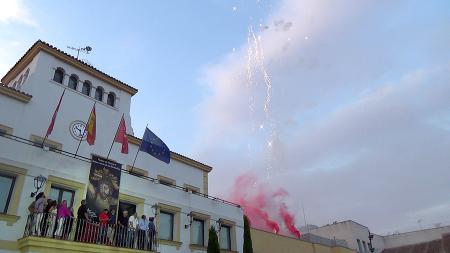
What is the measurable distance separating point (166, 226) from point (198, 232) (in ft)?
9.14

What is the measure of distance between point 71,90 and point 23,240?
433 inches

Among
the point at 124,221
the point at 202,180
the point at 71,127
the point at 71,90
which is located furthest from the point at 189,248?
the point at 71,90

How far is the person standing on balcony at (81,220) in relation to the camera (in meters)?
17.9

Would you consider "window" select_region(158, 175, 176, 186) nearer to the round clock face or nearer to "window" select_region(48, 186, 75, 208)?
the round clock face

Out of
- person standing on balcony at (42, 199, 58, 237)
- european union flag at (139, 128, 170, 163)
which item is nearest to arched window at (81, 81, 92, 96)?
european union flag at (139, 128, 170, 163)

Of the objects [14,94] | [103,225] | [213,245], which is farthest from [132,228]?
[14,94]

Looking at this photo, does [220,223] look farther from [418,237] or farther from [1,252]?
[418,237]

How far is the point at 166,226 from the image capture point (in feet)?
79.8

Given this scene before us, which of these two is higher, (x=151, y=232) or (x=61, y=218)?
(x=151, y=232)

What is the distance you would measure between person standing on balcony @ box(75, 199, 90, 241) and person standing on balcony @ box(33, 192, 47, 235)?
1650 mm

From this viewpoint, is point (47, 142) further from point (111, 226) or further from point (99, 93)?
point (111, 226)

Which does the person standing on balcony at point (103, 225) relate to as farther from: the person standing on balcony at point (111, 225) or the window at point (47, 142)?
the window at point (47, 142)

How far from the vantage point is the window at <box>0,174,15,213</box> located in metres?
17.4

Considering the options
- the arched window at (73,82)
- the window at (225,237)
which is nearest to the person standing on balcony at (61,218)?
the arched window at (73,82)
